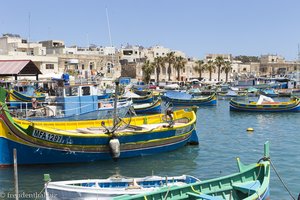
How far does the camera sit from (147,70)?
97.9 meters

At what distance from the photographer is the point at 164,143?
23.3 metres

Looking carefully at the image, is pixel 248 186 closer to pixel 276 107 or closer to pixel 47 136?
pixel 47 136

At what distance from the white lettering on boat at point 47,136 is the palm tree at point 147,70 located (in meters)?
78.5

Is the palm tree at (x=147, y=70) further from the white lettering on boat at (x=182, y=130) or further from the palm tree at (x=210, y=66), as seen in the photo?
the white lettering on boat at (x=182, y=130)

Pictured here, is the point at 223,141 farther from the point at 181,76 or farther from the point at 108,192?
the point at 181,76

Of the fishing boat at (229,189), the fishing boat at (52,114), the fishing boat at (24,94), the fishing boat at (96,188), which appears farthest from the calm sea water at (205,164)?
the fishing boat at (24,94)

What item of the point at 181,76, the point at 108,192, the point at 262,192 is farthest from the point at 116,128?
the point at 181,76

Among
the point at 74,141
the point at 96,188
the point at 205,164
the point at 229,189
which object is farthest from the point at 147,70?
the point at 229,189

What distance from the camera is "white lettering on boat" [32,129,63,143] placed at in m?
19.4

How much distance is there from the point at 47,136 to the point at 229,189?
10208mm

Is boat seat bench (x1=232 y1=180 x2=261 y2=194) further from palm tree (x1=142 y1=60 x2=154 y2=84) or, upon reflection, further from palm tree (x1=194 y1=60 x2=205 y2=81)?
palm tree (x1=194 y1=60 x2=205 y2=81)

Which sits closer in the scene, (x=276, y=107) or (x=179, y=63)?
(x=276, y=107)

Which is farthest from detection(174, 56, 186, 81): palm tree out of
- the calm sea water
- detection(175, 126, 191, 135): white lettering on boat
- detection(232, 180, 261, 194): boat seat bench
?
detection(232, 180, 261, 194): boat seat bench

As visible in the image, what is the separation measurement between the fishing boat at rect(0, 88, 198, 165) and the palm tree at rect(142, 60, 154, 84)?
244 feet
